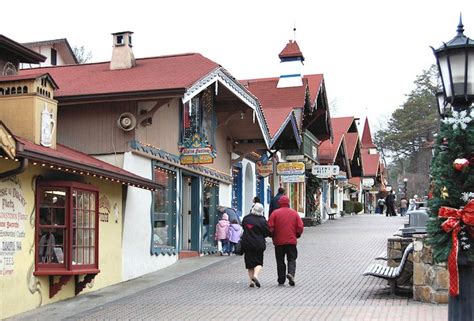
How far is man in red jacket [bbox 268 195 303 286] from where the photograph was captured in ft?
44.7

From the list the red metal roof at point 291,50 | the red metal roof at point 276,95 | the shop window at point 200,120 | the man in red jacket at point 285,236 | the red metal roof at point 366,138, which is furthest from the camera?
the red metal roof at point 366,138

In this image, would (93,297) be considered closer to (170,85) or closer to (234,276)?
(234,276)

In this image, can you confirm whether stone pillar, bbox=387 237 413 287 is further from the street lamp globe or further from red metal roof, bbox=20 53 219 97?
the street lamp globe

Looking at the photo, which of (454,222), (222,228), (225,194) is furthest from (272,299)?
(225,194)

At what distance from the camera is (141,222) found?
1583cm

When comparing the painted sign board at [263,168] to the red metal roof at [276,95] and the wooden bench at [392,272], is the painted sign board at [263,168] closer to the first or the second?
the red metal roof at [276,95]

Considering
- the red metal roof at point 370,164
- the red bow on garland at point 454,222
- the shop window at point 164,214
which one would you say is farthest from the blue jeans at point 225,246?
the red metal roof at point 370,164

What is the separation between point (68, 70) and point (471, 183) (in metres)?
13.3

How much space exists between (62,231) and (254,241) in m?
3.57

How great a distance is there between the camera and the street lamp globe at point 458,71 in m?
7.24

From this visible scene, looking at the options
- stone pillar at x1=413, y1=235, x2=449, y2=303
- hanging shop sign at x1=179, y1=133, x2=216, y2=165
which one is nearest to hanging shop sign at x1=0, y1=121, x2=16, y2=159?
stone pillar at x1=413, y1=235, x2=449, y2=303

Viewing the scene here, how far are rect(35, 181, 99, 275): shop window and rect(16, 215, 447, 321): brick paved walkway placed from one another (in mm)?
1045

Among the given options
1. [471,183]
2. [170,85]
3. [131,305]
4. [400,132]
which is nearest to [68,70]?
[170,85]

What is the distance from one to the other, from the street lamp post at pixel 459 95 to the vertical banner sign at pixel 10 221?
6.57 meters
